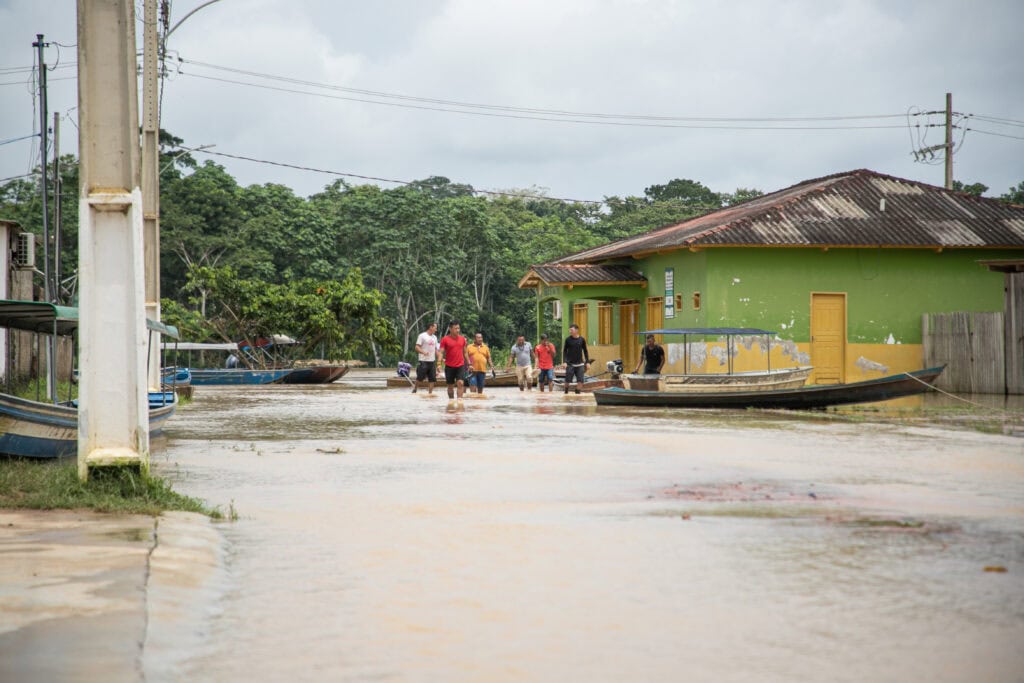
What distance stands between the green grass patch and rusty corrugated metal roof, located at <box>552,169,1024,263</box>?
70.9ft

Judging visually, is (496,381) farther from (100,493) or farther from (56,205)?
(100,493)

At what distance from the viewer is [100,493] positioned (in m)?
9.65

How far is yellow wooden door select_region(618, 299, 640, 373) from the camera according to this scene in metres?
37.7

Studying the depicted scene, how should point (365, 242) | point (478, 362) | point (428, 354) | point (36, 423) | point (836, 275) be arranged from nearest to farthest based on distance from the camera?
point (36, 423) → point (428, 354) → point (478, 362) → point (836, 275) → point (365, 242)

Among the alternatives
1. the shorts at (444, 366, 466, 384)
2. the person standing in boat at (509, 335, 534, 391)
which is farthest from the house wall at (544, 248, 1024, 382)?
the shorts at (444, 366, 466, 384)

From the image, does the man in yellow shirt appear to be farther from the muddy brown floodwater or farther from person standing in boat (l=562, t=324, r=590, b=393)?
the muddy brown floodwater

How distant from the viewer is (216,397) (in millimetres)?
30234

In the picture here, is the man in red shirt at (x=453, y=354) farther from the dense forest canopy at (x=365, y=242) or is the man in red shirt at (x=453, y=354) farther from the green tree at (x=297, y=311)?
the dense forest canopy at (x=365, y=242)

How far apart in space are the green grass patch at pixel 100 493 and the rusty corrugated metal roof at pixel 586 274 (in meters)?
26.9

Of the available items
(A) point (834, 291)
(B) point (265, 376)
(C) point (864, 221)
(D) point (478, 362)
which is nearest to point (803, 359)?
(A) point (834, 291)

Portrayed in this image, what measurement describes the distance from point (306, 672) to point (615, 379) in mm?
26351

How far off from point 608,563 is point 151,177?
51.5ft

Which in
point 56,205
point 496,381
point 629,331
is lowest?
point 496,381

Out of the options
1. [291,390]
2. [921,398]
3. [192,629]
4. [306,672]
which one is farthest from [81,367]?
[291,390]
